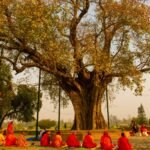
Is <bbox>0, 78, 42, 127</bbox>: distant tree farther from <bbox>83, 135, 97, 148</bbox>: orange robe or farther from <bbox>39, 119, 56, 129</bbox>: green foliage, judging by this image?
<bbox>83, 135, 97, 148</bbox>: orange robe

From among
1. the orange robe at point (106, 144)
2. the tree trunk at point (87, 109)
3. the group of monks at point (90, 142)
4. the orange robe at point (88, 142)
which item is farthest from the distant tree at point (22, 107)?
the orange robe at point (106, 144)

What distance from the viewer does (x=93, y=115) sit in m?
34.4

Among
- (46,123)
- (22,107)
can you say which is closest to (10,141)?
(22,107)

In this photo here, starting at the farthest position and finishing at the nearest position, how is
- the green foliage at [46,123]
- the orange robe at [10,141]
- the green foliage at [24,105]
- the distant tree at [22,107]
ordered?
the green foliage at [46,123] < the green foliage at [24,105] < the distant tree at [22,107] < the orange robe at [10,141]

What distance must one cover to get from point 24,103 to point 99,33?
36.1 metres

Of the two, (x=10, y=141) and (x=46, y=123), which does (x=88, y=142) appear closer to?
(x=10, y=141)

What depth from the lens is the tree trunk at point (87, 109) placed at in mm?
34438

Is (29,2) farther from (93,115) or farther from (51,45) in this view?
(93,115)

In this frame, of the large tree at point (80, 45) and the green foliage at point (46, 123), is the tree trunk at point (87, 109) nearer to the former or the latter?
the large tree at point (80, 45)

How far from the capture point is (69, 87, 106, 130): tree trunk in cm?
3444

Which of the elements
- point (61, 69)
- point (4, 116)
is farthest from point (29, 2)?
point (4, 116)

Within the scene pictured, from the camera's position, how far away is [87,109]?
3481 cm

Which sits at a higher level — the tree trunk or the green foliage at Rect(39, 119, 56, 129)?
the green foliage at Rect(39, 119, 56, 129)

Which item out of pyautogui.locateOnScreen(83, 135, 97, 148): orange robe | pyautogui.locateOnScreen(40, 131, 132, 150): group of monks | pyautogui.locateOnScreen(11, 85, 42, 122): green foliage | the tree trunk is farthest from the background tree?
pyautogui.locateOnScreen(83, 135, 97, 148): orange robe
